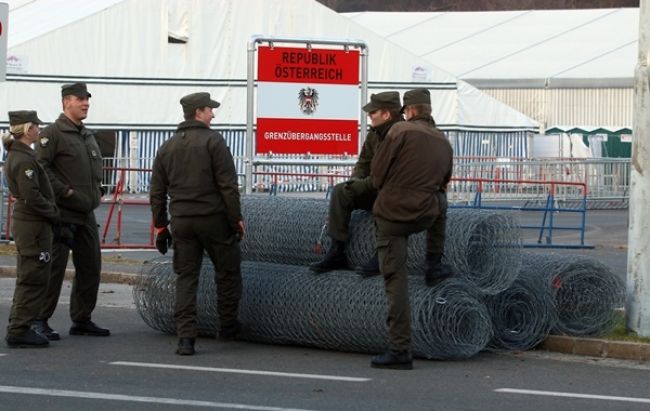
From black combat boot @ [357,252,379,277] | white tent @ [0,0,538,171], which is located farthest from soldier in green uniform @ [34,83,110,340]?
white tent @ [0,0,538,171]

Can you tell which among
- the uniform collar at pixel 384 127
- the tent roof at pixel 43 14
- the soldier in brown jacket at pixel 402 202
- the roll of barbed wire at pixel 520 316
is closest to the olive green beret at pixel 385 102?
the uniform collar at pixel 384 127

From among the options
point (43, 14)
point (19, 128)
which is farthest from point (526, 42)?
point (19, 128)

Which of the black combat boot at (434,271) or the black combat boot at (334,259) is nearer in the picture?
the black combat boot at (434,271)

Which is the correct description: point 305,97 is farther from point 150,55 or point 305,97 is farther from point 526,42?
point 526,42

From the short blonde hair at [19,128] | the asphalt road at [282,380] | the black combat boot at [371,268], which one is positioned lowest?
the asphalt road at [282,380]

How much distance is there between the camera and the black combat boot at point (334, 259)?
11406 millimetres

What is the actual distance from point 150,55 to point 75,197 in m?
25.1

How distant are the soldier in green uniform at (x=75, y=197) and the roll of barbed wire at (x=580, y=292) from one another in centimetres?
358

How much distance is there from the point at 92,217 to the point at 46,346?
1277 mm

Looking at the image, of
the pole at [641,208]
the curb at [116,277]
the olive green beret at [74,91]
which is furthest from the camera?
the curb at [116,277]

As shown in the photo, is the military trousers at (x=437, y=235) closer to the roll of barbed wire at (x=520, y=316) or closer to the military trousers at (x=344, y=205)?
the military trousers at (x=344, y=205)

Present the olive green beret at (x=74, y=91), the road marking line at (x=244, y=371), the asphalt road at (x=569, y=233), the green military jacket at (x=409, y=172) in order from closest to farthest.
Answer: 1. the road marking line at (x=244, y=371)
2. the green military jacket at (x=409, y=172)
3. the olive green beret at (x=74, y=91)
4. the asphalt road at (x=569, y=233)

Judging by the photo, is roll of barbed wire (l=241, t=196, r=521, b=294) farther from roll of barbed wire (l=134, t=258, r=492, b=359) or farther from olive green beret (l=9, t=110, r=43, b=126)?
olive green beret (l=9, t=110, r=43, b=126)

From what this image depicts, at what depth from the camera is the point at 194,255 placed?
11305 millimetres
